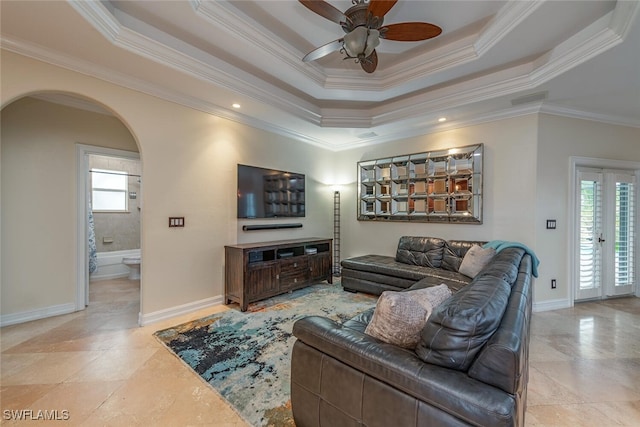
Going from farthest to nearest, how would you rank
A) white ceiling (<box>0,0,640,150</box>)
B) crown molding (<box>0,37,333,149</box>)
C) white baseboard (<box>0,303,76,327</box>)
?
1. white baseboard (<box>0,303,76,327</box>)
2. crown molding (<box>0,37,333,149</box>)
3. white ceiling (<box>0,0,640,150</box>)

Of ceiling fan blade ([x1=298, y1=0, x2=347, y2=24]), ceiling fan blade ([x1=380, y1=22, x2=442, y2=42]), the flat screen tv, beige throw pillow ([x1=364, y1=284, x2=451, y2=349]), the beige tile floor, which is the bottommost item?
the beige tile floor

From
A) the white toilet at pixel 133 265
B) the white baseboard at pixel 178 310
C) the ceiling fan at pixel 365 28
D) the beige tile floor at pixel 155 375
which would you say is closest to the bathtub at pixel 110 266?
the white toilet at pixel 133 265

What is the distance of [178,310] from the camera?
3.19 meters

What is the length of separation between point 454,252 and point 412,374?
304 centimetres

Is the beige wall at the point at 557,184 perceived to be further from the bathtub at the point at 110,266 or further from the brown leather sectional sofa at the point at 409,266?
the bathtub at the point at 110,266

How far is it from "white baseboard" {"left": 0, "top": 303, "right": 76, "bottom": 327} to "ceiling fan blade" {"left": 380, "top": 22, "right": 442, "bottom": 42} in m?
4.66

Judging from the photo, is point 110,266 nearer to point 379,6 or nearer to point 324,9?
point 324,9

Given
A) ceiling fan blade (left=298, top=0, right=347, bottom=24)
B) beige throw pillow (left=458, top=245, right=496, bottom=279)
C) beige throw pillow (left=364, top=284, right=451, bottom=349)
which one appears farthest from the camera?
beige throw pillow (left=458, top=245, right=496, bottom=279)

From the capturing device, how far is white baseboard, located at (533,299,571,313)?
3506mm

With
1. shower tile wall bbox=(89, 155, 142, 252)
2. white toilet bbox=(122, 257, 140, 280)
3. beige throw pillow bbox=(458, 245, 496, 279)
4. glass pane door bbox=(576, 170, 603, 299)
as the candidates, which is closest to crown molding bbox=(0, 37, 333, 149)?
shower tile wall bbox=(89, 155, 142, 252)

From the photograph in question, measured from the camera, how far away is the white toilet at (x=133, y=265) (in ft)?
15.4

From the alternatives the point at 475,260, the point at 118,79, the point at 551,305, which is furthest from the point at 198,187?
the point at 551,305

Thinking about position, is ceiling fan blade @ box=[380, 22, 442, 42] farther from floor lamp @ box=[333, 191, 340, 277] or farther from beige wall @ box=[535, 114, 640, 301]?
floor lamp @ box=[333, 191, 340, 277]

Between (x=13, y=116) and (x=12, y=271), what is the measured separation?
68.3 inches
